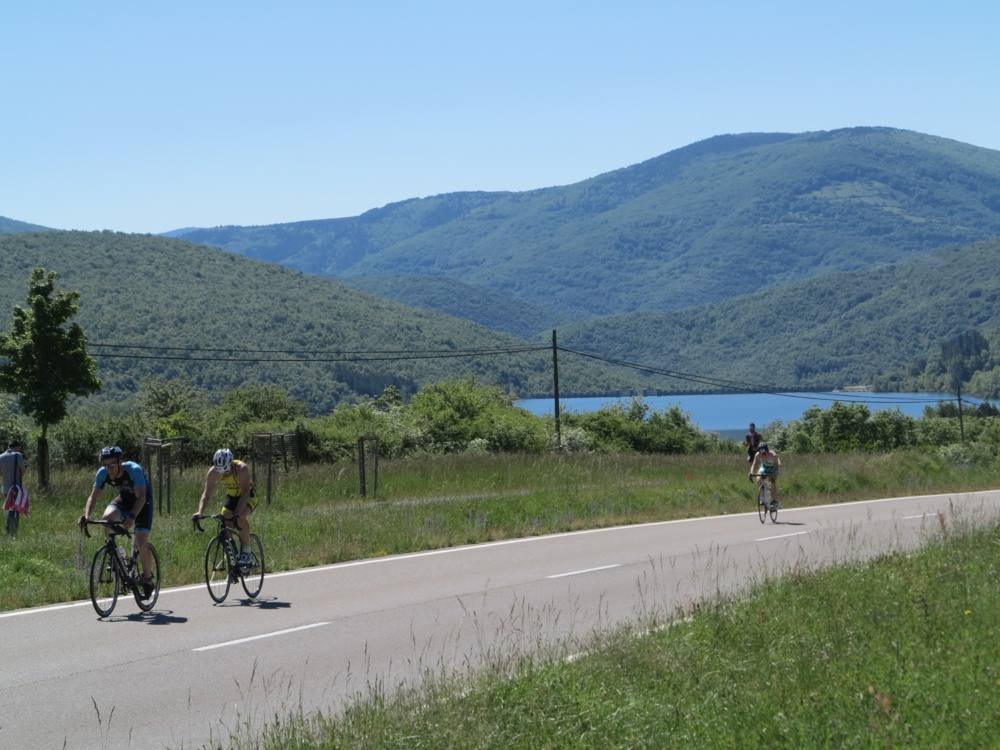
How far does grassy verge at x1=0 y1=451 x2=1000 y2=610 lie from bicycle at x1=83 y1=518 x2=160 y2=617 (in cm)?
136

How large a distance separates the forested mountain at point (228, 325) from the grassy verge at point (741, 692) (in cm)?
10583

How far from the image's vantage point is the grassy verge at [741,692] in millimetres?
6426

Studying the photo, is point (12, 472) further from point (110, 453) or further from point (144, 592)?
point (110, 453)

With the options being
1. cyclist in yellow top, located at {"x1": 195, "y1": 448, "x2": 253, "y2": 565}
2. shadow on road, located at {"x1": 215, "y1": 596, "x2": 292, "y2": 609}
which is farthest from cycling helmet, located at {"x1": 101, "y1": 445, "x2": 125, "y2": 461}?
shadow on road, located at {"x1": 215, "y1": 596, "x2": 292, "y2": 609}

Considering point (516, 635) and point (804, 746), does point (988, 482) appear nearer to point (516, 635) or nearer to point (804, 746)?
point (516, 635)

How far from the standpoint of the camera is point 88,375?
34.8 m

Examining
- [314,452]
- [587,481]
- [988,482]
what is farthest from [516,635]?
[314,452]

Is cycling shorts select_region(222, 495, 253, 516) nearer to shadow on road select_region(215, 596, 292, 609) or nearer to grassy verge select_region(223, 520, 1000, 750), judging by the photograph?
shadow on road select_region(215, 596, 292, 609)

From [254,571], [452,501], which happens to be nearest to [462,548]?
[254,571]

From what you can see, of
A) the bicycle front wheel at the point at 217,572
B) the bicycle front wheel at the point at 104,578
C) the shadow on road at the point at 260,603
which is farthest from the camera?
the bicycle front wheel at the point at 217,572

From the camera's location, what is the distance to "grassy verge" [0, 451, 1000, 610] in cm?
1628

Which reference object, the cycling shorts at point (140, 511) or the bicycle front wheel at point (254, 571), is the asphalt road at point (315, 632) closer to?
the bicycle front wheel at point (254, 571)

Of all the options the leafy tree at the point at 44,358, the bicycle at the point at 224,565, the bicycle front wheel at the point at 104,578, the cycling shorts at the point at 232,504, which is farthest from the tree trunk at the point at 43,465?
the bicycle front wheel at the point at 104,578

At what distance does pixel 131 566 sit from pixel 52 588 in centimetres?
196
